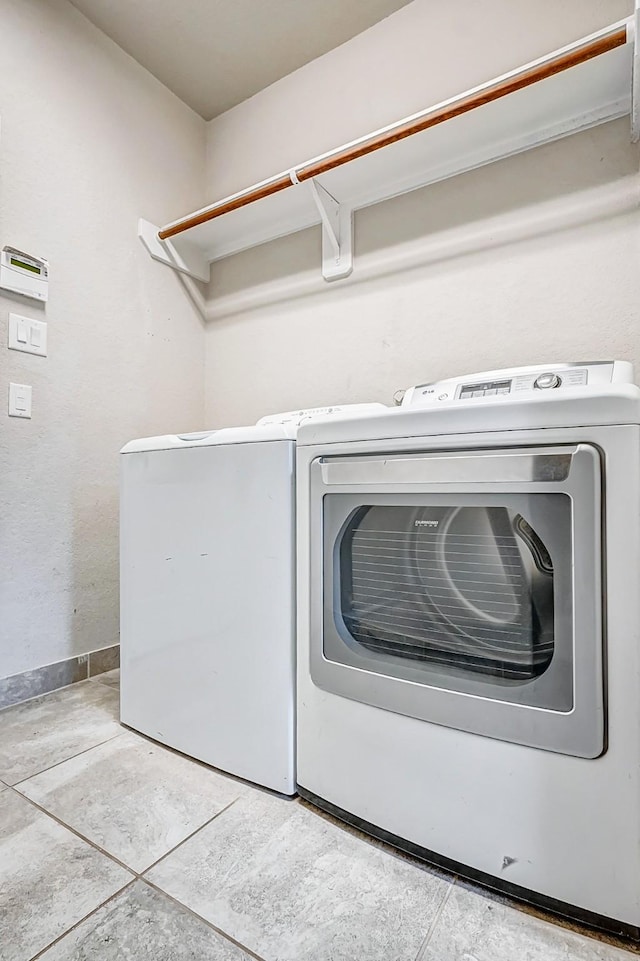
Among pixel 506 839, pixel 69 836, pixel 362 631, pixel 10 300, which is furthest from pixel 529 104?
pixel 69 836

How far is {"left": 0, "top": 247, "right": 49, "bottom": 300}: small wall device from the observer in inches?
60.3

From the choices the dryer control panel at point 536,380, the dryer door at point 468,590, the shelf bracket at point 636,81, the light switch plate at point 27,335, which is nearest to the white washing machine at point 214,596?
the dryer door at point 468,590

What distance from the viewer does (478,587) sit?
2.78 ft

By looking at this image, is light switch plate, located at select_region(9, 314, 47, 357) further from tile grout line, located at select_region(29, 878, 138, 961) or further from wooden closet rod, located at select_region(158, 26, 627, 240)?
tile grout line, located at select_region(29, 878, 138, 961)

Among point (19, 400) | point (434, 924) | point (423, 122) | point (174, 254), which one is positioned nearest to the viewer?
point (434, 924)

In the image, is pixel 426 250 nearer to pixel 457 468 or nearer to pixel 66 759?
pixel 457 468

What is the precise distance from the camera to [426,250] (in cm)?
169

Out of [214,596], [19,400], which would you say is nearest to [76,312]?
[19,400]

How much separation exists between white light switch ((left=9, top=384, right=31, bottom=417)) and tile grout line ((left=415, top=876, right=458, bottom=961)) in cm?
168

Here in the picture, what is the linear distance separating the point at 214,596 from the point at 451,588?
1.93 feet

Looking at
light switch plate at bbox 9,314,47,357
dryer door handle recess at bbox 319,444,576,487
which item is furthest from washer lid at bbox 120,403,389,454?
light switch plate at bbox 9,314,47,357

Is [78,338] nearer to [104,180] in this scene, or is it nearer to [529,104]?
[104,180]

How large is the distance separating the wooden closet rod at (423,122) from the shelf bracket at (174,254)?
144mm

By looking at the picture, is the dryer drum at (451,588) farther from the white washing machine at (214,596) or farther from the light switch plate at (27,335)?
the light switch plate at (27,335)
